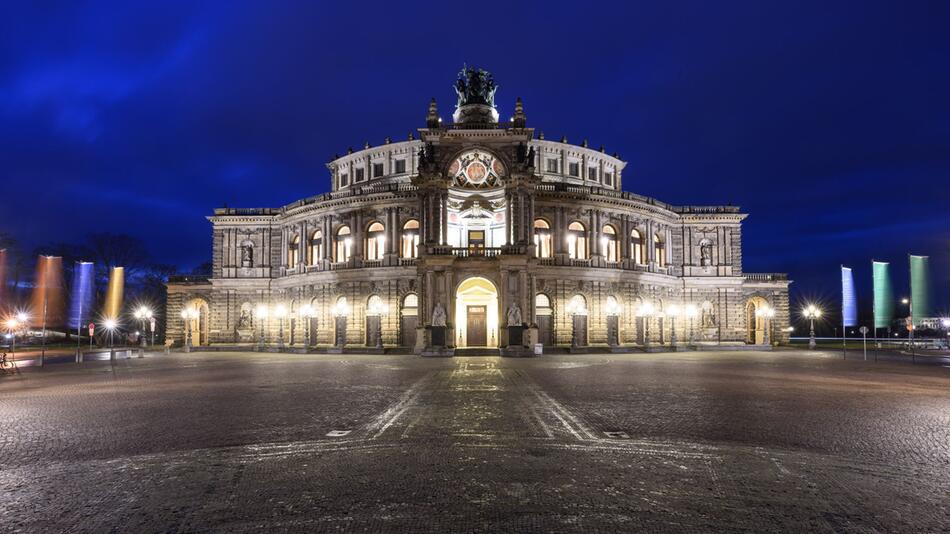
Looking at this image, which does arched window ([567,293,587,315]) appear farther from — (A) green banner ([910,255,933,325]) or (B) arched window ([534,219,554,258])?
(A) green banner ([910,255,933,325])

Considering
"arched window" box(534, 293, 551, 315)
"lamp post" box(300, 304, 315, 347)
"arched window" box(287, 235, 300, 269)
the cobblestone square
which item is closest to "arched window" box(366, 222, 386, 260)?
"lamp post" box(300, 304, 315, 347)

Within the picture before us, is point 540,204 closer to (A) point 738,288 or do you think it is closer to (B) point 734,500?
(A) point 738,288

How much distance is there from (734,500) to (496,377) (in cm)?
1779

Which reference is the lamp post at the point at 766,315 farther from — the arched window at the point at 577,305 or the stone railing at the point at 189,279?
the stone railing at the point at 189,279

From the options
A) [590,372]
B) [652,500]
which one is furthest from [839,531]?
[590,372]

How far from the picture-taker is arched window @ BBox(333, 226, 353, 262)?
5525 cm

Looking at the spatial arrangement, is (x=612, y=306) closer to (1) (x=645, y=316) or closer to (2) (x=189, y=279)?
(1) (x=645, y=316)

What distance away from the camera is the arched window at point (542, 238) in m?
51.6

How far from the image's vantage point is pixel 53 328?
74125 mm

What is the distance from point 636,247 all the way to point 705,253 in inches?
349

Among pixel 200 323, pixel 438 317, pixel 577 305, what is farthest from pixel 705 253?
pixel 200 323

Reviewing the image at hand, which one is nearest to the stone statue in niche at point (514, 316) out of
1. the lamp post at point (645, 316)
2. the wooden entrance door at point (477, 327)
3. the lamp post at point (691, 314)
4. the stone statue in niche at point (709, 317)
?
the wooden entrance door at point (477, 327)

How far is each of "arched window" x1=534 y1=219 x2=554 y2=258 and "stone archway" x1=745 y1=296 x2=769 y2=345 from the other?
78.9 ft

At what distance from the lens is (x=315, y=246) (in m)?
58.0
